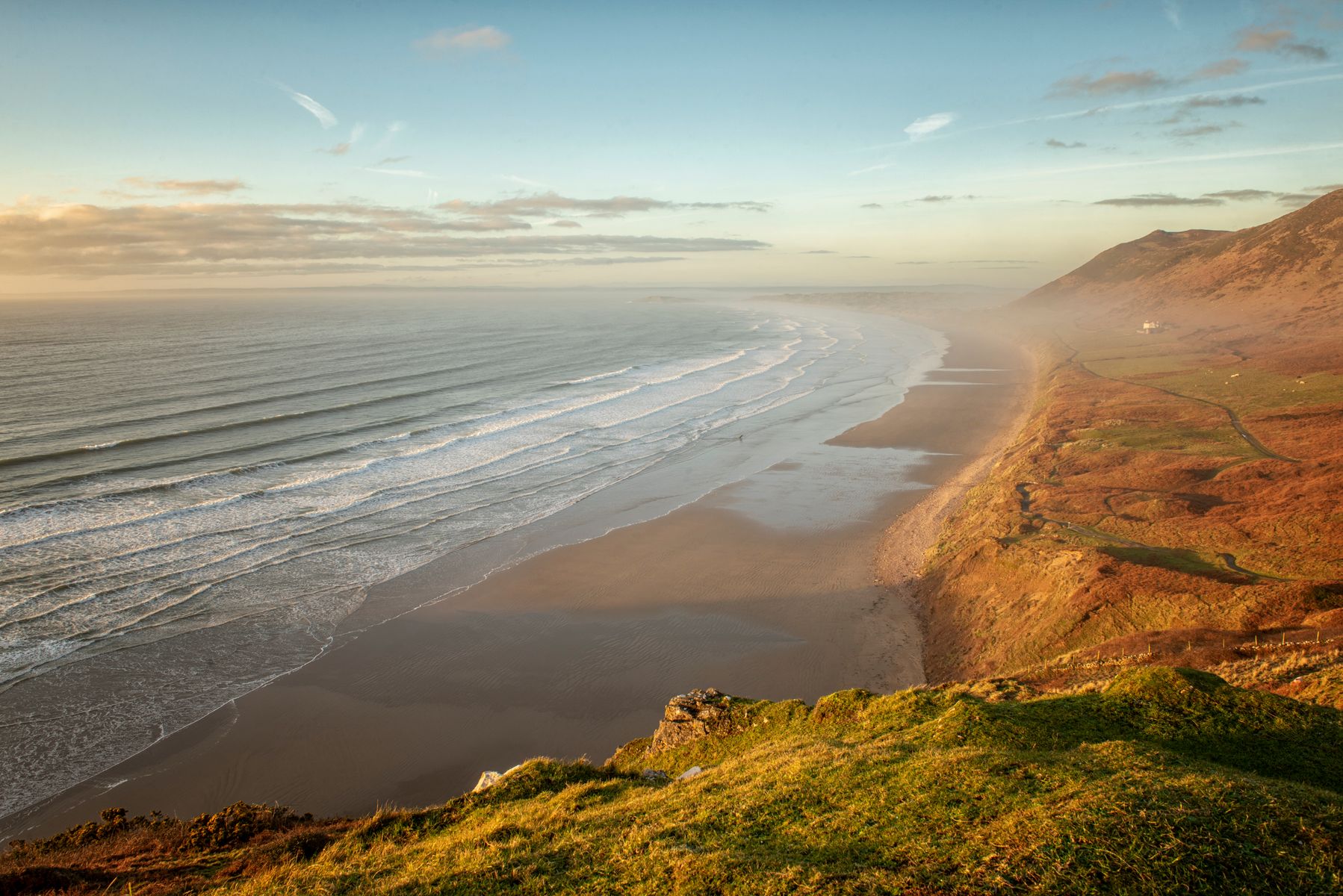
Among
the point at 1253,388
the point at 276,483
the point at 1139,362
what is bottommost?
the point at 276,483

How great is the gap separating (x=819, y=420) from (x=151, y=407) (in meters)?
49.3

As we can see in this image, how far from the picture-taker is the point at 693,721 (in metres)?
15.1

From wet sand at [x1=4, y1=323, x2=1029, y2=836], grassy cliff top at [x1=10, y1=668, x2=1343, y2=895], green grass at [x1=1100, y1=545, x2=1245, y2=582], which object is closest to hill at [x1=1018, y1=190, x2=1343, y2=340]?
green grass at [x1=1100, y1=545, x2=1245, y2=582]

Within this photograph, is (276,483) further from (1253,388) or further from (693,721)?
(1253,388)


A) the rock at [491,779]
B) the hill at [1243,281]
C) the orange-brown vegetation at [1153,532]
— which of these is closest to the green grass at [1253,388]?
the orange-brown vegetation at [1153,532]

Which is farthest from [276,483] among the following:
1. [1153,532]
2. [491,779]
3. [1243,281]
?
[1243,281]

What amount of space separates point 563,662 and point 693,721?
25.4 feet

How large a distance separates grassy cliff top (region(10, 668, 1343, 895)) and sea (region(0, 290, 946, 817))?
30.2ft

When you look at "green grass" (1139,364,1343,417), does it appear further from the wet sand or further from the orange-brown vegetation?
the wet sand

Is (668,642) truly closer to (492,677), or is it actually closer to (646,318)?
(492,677)

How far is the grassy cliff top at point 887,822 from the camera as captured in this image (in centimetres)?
765

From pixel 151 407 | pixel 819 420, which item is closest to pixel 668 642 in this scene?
pixel 819 420

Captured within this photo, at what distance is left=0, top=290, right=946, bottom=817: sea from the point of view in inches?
820

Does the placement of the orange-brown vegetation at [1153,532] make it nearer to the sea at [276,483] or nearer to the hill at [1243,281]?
the sea at [276,483]
